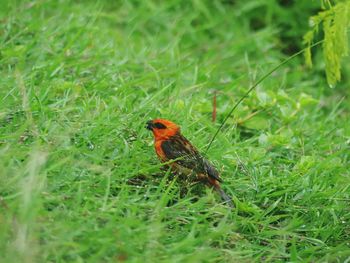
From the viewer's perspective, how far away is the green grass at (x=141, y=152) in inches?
155

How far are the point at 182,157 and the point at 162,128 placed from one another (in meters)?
0.32

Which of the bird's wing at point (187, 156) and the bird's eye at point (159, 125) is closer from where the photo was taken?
the bird's wing at point (187, 156)

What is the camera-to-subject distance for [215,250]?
162 inches

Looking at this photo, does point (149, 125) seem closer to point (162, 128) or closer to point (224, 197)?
point (162, 128)

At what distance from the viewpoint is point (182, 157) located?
473 cm

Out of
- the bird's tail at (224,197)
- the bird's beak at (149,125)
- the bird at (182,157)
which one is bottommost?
the bird's tail at (224,197)

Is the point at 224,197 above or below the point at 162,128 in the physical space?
below

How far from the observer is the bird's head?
4945 mm

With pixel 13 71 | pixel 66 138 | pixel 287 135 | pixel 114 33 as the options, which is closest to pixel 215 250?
pixel 66 138

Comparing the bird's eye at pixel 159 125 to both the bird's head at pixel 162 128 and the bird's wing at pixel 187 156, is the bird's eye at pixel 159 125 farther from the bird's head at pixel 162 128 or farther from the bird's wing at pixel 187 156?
the bird's wing at pixel 187 156

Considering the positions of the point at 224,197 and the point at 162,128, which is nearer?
the point at 224,197

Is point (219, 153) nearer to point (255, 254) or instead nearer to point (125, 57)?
point (255, 254)

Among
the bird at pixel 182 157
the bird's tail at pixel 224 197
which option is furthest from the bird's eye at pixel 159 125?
the bird's tail at pixel 224 197

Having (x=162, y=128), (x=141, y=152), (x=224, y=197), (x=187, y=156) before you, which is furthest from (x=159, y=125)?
(x=224, y=197)
